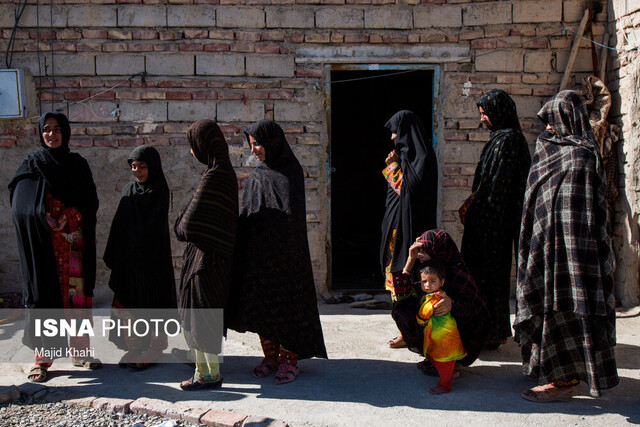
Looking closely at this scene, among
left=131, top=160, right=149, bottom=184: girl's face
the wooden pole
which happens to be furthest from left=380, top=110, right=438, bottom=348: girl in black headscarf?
the wooden pole

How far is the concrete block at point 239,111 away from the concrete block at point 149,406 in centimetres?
309

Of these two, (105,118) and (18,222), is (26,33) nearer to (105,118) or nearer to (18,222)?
(105,118)

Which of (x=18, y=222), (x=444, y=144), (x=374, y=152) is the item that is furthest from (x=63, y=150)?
(x=374, y=152)

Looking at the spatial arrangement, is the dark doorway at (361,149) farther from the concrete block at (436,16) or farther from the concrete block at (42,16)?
the concrete block at (42,16)

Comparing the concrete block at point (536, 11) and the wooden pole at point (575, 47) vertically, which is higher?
the concrete block at point (536, 11)

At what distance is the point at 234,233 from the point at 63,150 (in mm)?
1389

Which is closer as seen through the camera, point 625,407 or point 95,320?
point 625,407

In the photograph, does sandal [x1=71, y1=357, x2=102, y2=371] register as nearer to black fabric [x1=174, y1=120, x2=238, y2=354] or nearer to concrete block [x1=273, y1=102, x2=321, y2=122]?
black fabric [x1=174, y1=120, x2=238, y2=354]

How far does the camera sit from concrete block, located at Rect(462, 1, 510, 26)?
5602 millimetres

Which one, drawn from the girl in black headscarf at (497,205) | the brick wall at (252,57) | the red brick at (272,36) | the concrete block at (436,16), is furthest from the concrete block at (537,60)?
the red brick at (272,36)

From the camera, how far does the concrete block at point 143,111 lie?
18.6 feet

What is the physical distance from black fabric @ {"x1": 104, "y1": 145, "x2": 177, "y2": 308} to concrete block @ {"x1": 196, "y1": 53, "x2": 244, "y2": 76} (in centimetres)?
206

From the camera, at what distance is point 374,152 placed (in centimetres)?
924

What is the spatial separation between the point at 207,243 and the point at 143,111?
285 centimetres
